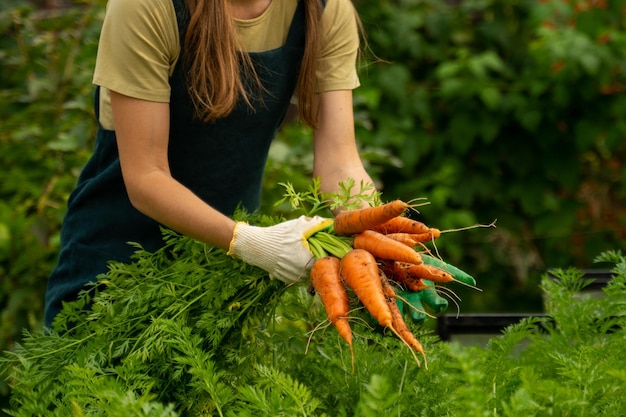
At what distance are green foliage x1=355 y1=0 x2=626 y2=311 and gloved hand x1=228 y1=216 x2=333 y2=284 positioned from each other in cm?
243

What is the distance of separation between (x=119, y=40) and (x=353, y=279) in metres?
0.70

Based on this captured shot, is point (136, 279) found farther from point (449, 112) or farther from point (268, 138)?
point (449, 112)

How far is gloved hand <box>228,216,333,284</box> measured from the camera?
1850 millimetres

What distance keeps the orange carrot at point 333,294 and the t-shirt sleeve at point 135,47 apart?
1.67 feet

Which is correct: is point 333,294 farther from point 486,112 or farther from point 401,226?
point 486,112

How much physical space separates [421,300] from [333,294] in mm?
216

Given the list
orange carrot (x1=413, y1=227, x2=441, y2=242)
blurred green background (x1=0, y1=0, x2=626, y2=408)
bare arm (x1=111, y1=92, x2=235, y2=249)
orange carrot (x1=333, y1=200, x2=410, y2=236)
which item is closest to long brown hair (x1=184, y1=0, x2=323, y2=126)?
bare arm (x1=111, y1=92, x2=235, y2=249)

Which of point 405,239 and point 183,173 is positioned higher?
point 405,239

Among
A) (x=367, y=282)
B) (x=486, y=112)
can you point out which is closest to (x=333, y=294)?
(x=367, y=282)

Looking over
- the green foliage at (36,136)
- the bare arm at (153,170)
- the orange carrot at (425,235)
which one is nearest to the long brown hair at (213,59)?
the bare arm at (153,170)

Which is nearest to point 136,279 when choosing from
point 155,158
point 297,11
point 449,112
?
point 155,158

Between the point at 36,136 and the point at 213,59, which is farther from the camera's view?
the point at 36,136

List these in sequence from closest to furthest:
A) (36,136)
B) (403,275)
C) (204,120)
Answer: (403,275)
(204,120)
(36,136)

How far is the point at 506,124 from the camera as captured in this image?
4.66m
